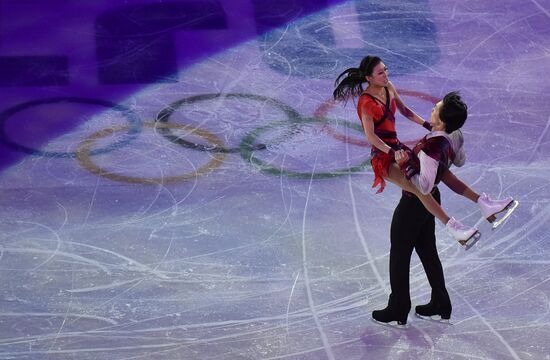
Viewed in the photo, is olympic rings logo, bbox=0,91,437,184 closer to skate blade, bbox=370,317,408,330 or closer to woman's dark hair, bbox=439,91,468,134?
skate blade, bbox=370,317,408,330

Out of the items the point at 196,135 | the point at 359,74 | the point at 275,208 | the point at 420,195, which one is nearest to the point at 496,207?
the point at 420,195

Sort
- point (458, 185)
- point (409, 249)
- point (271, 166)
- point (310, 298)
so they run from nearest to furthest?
point (458, 185)
point (409, 249)
point (310, 298)
point (271, 166)

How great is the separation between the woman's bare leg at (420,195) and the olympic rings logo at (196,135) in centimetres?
219

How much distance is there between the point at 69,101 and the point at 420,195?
180 inches

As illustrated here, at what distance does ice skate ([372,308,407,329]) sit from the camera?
6.64m

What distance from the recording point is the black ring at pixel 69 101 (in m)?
8.94

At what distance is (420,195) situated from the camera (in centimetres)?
626

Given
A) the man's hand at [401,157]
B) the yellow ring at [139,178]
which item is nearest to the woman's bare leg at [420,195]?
the man's hand at [401,157]

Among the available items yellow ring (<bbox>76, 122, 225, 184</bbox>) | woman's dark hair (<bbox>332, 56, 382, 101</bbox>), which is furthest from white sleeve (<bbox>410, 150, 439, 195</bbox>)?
yellow ring (<bbox>76, 122, 225, 184</bbox>)

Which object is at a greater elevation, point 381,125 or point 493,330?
point 381,125

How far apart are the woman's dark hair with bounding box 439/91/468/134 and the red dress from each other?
1.50 feet

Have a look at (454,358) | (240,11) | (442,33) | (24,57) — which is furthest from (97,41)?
(454,358)

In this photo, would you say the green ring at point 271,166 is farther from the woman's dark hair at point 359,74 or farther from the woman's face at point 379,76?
the woman's face at point 379,76

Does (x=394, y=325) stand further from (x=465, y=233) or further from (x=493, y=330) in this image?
(x=465, y=233)
